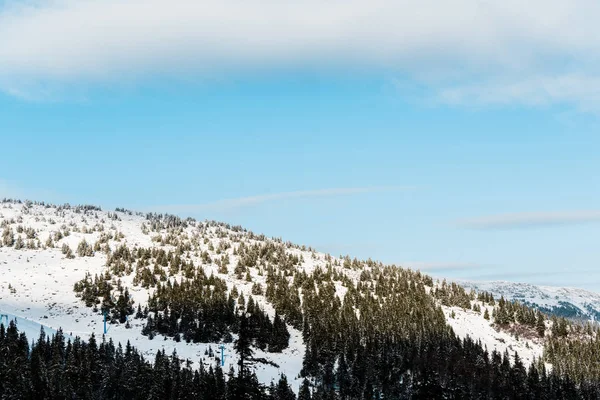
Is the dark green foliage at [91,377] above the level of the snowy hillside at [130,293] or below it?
below

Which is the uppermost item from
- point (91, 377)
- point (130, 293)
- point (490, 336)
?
point (130, 293)

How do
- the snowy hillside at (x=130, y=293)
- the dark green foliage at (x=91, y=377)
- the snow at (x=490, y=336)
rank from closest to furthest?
the dark green foliage at (x=91, y=377)
the snowy hillside at (x=130, y=293)
the snow at (x=490, y=336)

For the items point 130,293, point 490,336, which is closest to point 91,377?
point 130,293

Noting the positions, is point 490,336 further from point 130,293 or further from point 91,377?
point 91,377

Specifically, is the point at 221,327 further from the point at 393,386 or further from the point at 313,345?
the point at 393,386

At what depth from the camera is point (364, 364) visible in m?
132

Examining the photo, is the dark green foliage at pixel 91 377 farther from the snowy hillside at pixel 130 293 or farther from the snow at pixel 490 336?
the snow at pixel 490 336

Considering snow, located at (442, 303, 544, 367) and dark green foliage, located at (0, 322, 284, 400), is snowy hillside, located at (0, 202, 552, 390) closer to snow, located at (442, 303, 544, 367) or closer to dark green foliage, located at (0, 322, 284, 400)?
snow, located at (442, 303, 544, 367)

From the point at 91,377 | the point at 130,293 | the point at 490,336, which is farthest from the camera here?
the point at 490,336

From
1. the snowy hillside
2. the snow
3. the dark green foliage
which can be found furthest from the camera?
the snow

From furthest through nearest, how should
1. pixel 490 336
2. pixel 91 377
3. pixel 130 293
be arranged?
1. pixel 490 336
2. pixel 130 293
3. pixel 91 377

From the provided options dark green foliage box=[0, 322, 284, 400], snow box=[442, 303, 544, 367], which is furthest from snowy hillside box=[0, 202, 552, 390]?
dark green foliage box=[0, 322, 284, 400]

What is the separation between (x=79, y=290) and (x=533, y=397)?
10392cm

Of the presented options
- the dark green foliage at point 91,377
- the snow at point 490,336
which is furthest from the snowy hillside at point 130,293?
the dark green foliage at point 91,377
